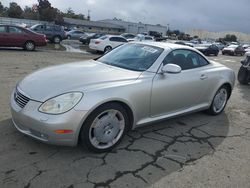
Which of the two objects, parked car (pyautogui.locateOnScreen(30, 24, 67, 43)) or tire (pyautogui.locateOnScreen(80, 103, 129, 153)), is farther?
parked car (pyautogui.locateOnScreen(30, 24, 67, 43))

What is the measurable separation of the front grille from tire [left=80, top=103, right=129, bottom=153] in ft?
2.69

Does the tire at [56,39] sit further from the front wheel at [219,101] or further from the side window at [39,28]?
the front wheel at [219,101]

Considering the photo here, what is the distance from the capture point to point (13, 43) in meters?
16.0

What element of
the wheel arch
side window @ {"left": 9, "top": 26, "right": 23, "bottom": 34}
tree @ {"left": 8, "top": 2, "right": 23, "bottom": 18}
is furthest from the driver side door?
tree @ {"left": 8, "top": 2, "right": 23, "bottom": 18}

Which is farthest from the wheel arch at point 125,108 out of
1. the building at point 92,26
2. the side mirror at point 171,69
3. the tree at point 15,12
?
the building at point 92,26

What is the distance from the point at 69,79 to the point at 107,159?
120 centimetres

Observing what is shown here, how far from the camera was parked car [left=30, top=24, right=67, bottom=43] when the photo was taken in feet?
82.4

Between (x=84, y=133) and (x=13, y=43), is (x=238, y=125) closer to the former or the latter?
(x=84, y=133)

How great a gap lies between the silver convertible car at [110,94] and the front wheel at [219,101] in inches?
15.7

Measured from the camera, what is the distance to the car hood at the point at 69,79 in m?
3.60

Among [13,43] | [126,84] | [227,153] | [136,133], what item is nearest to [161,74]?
[126,84]

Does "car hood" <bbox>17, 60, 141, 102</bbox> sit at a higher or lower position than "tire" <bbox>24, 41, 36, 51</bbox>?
higher

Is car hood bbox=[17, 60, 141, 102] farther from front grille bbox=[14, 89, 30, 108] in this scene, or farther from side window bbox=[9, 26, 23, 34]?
side window bbox=[9, 26, 23, 34]

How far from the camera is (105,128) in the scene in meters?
3.84
